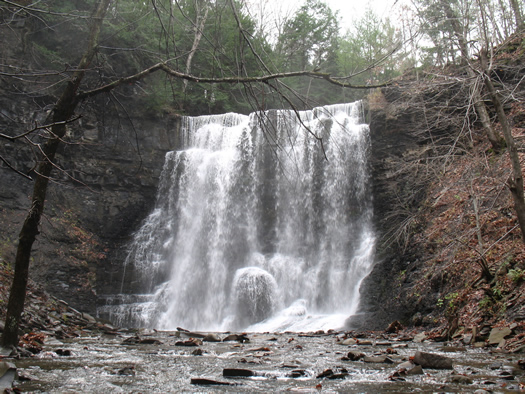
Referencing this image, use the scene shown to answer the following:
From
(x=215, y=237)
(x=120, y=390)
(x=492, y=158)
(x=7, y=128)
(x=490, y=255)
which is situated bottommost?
(x=120, y=390)

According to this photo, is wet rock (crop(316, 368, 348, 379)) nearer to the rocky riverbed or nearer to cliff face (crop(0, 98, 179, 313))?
the rocky riverbed

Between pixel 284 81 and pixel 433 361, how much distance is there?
5862mm

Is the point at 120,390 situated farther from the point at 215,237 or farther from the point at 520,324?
the point at 215,237

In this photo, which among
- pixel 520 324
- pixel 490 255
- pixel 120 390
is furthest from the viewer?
pixel 490 255

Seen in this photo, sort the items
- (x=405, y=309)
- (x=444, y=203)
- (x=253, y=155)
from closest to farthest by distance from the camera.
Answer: (x=405, y=309), (x=444, y=203), (x=253, y=155)

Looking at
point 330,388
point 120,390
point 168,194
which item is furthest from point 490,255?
point 168,194

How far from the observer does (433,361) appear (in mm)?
4008

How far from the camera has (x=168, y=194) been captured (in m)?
18.1

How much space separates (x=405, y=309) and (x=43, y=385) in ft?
29.5

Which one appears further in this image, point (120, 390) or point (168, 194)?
point (168, 194)

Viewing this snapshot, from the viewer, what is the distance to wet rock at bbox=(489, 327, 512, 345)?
5614 mm

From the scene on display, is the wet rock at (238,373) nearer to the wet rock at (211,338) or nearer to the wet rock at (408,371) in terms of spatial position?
the wet rock at (408,371)

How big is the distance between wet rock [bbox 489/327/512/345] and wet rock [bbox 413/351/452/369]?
2.14m

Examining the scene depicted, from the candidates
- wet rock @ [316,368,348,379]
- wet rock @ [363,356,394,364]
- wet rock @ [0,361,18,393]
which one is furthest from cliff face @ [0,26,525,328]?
wet rock @ [0,361,18,393]
